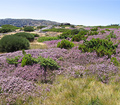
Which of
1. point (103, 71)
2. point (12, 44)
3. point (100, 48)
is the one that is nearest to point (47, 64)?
point (103, 71)

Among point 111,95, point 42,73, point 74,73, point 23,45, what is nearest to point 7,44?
point 23,45

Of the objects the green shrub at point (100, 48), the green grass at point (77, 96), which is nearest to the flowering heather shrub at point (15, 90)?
the green grass at point (77, 96)

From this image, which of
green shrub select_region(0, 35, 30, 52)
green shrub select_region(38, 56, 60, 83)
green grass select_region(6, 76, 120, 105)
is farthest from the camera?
green shrub select_region(0, 35, 30, 52)

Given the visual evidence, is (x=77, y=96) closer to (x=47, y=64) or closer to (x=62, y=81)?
(x=62, y=81)

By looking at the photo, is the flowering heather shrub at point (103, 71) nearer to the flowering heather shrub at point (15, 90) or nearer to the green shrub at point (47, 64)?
the green shrub at point (47, 64)

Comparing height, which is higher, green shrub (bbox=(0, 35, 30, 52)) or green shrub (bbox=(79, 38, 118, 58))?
green shrub (bbox=(79, 38, 118, 58))

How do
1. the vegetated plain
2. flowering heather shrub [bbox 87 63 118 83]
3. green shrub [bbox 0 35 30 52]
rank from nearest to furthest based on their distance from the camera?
the vegetated plain → flowering heather shrub [bbox 87 63 118 83] → green shrub [bbox 0 35 30 52]

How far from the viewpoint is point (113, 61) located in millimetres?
6074

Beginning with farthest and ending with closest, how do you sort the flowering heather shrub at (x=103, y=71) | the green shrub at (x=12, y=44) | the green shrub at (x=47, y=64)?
1. the green shrub at (x=12, y=44)
2. the green shrub at (x=47, y=64)
3. the flowering heather shrub at (x=103, y=71)

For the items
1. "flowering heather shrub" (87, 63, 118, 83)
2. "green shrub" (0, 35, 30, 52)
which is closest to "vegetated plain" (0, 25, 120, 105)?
"flowering heather shrub" (87, 63, 118, 83)

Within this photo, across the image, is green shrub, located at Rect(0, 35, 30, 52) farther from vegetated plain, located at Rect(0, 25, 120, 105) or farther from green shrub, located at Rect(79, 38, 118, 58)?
green shrub, located at Rect(79, 38, 118, 58)

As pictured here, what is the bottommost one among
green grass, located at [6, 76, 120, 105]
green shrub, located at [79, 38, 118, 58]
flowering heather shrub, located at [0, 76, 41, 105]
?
flowering heather shrub, located at [0, 76, 41, 105]

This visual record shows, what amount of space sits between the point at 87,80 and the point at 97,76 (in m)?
0.68

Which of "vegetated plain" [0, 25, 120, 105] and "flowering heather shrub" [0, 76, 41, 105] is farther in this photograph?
"flowering heather shrub" [0, 76, 41, 105]
